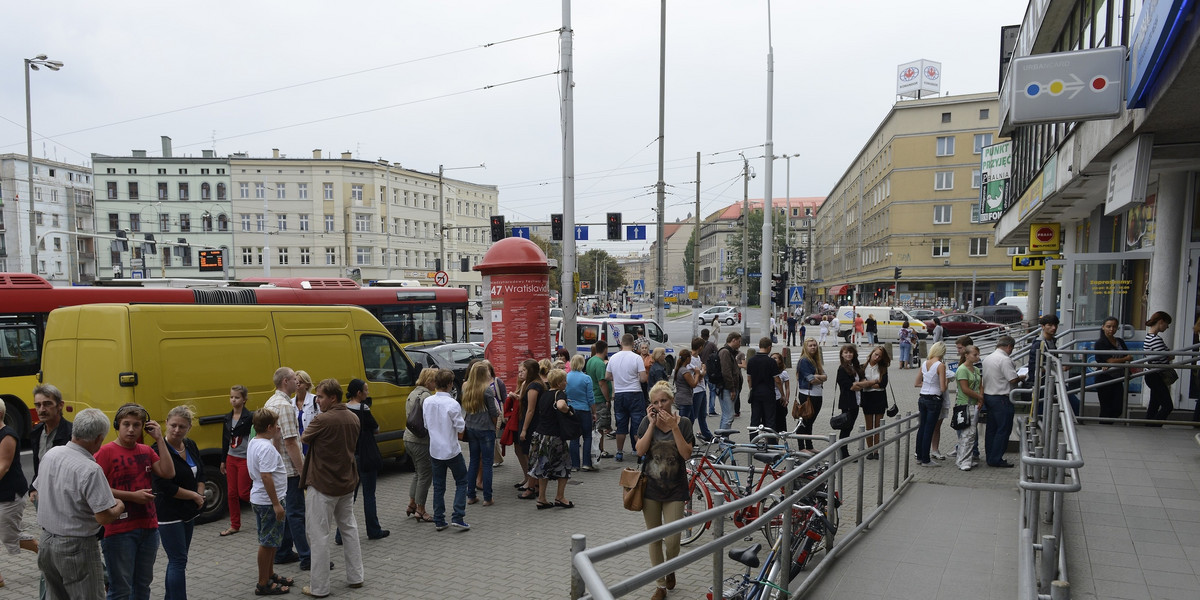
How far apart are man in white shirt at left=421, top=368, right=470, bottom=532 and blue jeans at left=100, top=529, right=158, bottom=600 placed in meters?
2.61

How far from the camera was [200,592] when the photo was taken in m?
5.68

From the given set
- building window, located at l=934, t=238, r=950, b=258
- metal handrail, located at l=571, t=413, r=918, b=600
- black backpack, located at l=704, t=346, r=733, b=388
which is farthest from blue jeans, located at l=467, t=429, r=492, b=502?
building window, located at l=934, t=238, r=950, b=258

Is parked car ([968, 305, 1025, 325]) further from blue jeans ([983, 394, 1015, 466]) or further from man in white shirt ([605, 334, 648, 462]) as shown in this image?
man in white shirt ([605, 334, 648, 462])

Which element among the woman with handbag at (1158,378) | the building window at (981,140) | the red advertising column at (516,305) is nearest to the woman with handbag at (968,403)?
the woman with handbag at (1158,378)

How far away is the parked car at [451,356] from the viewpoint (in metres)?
14.1

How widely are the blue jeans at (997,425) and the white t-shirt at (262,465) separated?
8.10 metres

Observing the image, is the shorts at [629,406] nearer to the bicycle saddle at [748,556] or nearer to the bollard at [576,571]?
the bicycle saddle at [748,556]

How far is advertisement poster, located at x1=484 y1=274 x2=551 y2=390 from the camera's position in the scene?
504 inches

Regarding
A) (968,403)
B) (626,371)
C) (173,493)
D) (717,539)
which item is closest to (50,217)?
(626,371)

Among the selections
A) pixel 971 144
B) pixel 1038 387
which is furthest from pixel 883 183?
pixel 1038 387

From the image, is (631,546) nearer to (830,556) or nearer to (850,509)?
(830,556)

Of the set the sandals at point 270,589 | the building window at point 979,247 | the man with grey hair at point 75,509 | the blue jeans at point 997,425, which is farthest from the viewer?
the building window at point 979,247

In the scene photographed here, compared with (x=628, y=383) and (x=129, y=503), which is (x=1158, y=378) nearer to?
(x=628, y=383)

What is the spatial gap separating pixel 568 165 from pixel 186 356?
29.4 ft
